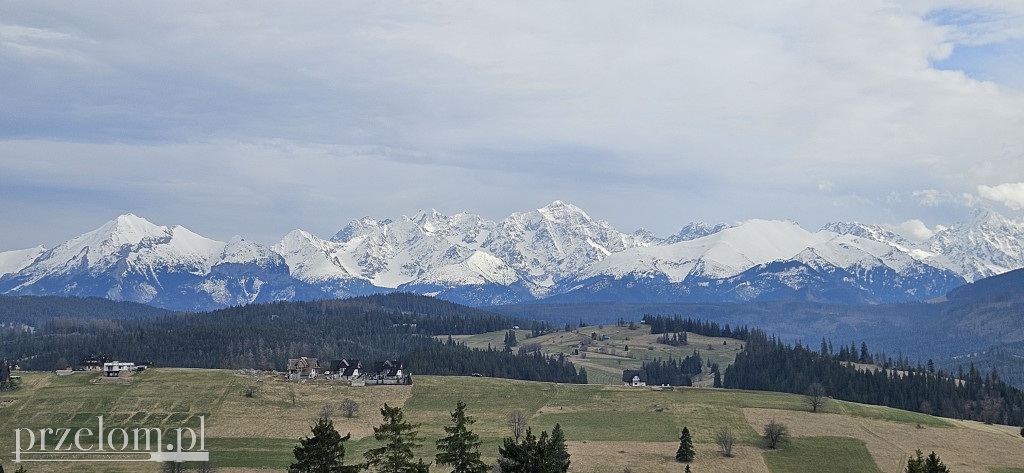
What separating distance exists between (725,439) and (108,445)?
8442 centimetres

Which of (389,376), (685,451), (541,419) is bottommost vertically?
(685,451)

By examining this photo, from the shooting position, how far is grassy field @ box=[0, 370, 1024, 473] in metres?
134

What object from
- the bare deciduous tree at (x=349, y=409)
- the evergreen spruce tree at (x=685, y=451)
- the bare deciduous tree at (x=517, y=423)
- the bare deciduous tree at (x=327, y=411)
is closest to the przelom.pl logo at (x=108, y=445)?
the bare deciduous tree at (x=327, y=411)

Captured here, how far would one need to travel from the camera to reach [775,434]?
470ft

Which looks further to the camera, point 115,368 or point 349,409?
point 115,368

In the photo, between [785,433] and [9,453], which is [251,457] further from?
[785,433]

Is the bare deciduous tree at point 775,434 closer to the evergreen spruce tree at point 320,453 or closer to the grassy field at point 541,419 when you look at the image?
the grassy field at point 541,419

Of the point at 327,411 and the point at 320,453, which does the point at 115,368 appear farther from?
the point at 320,453

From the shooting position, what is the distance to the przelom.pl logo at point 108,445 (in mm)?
133250

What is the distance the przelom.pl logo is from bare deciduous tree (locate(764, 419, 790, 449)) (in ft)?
246

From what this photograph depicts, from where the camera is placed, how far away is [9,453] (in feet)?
455

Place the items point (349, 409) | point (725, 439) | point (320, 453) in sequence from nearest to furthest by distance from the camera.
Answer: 1. point (320, 453)
2. point (725, 439)
3. point (349, 409)

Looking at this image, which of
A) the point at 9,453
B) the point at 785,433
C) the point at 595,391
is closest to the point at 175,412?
the point at 9,453

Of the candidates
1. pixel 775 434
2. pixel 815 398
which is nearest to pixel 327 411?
pixel 775 434
